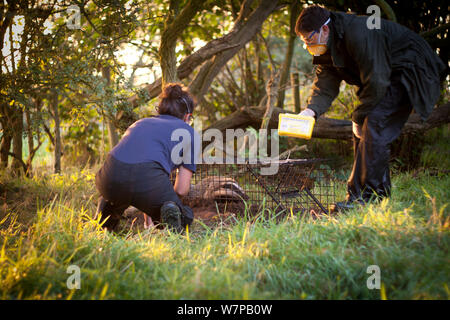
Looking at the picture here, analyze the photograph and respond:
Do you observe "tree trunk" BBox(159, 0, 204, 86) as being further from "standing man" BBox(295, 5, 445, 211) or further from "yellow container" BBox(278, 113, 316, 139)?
"yellow container" BBox(278, 113, 316, 139)

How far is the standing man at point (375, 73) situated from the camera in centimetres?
270

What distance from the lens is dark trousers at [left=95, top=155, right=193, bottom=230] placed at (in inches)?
102

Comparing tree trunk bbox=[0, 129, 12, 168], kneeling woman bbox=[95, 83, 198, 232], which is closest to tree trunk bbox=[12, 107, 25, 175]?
tree trunk bbox=[0, 129, 12, 168]

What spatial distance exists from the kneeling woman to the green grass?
13.3 inches

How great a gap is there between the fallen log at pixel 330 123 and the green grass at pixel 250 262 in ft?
8.96

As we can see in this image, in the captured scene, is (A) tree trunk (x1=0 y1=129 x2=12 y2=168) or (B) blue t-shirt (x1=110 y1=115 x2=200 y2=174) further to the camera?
(A) tree trunk (x1=0 y1=129 x2=12 y2=168)

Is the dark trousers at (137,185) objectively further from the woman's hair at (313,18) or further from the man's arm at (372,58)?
the man's arm at (372,58)

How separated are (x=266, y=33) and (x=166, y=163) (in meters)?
5.49

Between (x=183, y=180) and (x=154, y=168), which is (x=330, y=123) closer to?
(x=183, y=180)

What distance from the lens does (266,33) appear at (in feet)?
24.4

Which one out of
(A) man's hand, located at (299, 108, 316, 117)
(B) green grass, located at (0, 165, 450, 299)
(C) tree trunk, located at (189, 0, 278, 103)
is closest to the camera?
(B) green grass, located at (0, 165, 450, 299)

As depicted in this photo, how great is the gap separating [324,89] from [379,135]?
1.97ft
